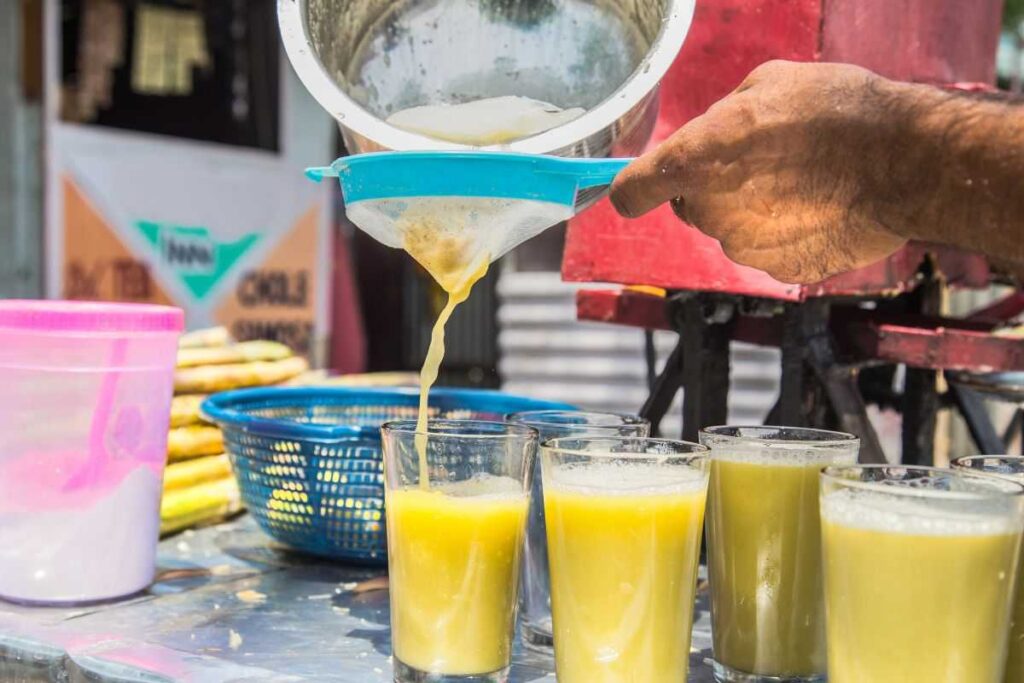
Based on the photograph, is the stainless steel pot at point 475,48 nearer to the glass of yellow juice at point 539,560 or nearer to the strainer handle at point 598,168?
the strainer handle at point 598,168

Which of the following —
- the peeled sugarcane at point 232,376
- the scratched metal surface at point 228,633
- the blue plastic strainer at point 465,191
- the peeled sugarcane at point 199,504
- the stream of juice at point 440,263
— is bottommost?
the scratched metal surface at point 228,633

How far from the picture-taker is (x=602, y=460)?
3.49 ft

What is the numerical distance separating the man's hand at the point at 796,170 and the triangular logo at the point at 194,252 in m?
3.44

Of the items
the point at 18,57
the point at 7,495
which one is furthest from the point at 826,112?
the point at 18,57

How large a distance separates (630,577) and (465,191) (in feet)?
1.56

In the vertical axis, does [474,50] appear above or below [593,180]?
above

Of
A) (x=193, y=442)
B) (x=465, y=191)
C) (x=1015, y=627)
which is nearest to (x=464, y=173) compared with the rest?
(x=465, y=191)

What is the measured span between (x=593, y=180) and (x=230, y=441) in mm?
786

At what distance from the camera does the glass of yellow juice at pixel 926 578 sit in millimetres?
906

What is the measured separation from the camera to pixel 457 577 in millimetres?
1132

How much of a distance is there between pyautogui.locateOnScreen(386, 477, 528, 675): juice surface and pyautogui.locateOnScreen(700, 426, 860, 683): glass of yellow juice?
0.24 metres

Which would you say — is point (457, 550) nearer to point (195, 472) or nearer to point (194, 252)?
point (195, 472)

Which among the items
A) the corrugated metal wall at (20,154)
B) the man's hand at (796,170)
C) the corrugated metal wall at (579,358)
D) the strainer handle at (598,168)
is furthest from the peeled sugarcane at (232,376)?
the corrugated metal wall at (579,358)

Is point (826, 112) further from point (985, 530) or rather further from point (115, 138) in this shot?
point (115, 138)
